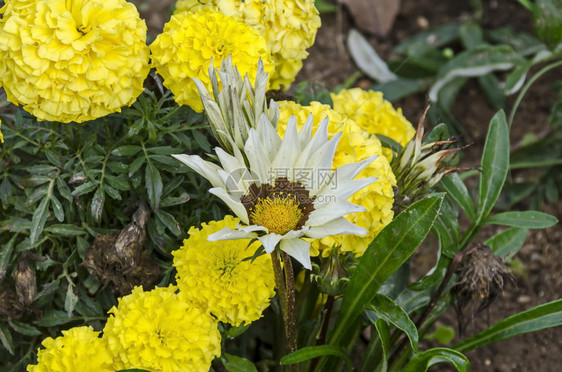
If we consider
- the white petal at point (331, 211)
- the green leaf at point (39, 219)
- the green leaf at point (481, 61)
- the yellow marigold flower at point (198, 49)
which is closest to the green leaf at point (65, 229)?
the green leaf at point (39, 219)

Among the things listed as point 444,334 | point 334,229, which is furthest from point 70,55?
point 444,334

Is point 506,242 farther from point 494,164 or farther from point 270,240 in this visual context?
point 270,240

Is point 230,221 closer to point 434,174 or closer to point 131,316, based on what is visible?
point 131,316

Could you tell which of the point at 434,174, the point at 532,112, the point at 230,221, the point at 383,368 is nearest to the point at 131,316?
the point at 230,221

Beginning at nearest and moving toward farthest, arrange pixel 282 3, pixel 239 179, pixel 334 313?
pixel 239 179, pixel 282 3, pixel 334 313

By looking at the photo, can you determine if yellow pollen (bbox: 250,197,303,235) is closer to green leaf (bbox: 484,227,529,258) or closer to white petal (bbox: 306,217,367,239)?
white petal (bbox: 306,217,367,239)

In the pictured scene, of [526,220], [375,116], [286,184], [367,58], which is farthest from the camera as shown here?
[367,58]
